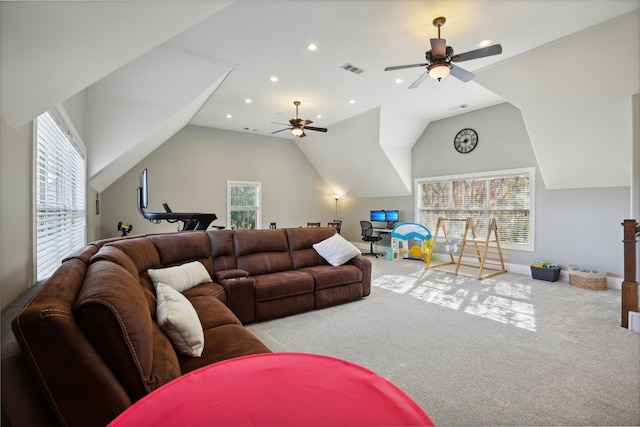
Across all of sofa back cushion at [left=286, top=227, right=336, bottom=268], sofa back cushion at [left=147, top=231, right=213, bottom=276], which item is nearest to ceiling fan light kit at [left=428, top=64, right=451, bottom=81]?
sofa back cushion at [left=286, top=227, right=336, bottom=268]

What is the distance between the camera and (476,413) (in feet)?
5.95

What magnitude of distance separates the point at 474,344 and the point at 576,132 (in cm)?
388

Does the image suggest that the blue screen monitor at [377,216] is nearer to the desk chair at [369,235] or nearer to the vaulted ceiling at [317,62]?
the desk chair at [369,235]

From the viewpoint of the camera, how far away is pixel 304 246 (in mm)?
4188

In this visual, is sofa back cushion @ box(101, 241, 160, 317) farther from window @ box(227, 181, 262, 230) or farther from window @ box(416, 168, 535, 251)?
window @ box(416, 168, 535, 251)

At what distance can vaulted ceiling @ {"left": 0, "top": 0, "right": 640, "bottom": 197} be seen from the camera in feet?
4.66

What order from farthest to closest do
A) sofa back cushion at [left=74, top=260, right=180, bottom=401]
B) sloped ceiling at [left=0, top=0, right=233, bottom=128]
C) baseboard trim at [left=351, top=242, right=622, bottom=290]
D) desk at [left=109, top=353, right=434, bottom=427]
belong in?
baseboard trim at [left=351, top=242, right=622, bottom=290], sloped ceiling at [left=0, top=0, right=233, bottom=128], sofa back cushion at [left=74, top=260, right=180, bottom=401], desk at [left=109, top=353, right=434, bottom=427]

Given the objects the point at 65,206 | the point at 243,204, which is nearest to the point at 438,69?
the point at 65,206

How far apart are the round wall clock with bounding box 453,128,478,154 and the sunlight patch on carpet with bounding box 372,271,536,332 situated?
2863mm

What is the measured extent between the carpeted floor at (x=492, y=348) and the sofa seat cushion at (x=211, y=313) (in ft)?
2.18

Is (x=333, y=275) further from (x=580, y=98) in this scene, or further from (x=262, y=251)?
(x=580, y=98)

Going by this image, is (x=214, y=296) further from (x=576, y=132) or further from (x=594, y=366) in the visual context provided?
(x=576, y=132)

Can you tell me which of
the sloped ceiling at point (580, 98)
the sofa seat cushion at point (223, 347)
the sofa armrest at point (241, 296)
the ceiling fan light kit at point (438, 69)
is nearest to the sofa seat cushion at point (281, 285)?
the sofa armrest at point (241, 296)

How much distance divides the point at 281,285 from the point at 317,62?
10.3 ft
